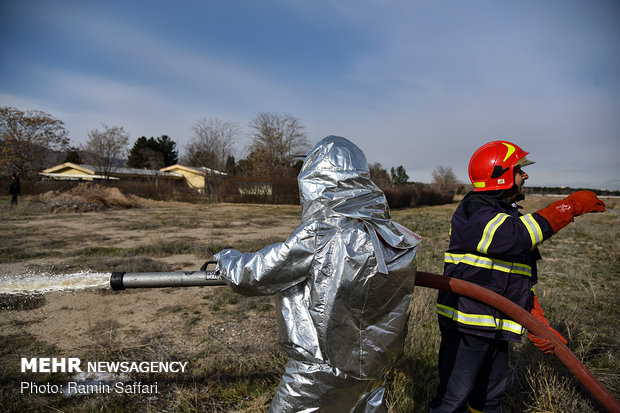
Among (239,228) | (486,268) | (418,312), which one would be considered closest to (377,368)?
(486,268)

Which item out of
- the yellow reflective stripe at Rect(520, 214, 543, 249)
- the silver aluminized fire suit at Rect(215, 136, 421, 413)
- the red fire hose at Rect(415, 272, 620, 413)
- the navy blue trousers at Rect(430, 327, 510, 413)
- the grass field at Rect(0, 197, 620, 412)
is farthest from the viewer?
the grass field at Rect(0, 197, 620, 412)

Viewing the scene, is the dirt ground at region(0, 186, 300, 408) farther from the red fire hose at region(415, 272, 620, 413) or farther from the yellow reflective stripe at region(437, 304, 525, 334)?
the red fire hose at region(415, 272, 620, 413)

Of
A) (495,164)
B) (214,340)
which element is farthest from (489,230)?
(214,340)

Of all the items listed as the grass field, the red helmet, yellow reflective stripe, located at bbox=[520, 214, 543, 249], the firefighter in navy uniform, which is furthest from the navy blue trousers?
the red helmet

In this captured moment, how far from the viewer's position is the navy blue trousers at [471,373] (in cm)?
226

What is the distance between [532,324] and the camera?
1.86 m

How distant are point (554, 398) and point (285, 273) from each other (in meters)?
2.51

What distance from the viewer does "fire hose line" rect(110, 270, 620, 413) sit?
1797 mm

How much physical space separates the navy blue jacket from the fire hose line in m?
0.29

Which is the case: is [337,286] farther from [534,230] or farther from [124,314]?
[124,314]

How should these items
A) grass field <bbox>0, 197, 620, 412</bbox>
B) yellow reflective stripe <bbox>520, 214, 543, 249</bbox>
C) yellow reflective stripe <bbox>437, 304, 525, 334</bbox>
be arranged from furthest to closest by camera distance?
grass field <bbox>0, 197, 620, 412</bbox>
yellow reflective stripe <bbox>437, 304, 525, 334</bbox>
yellow reflective stripe <bbox>520, 214, 543, 249</bbox>

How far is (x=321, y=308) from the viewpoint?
5.47ft

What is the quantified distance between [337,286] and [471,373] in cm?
133

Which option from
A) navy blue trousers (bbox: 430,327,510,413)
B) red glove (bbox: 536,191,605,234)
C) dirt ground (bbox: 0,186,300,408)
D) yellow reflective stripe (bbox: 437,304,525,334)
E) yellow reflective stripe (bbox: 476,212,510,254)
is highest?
red glove (bbox: 536,191,605,234)
